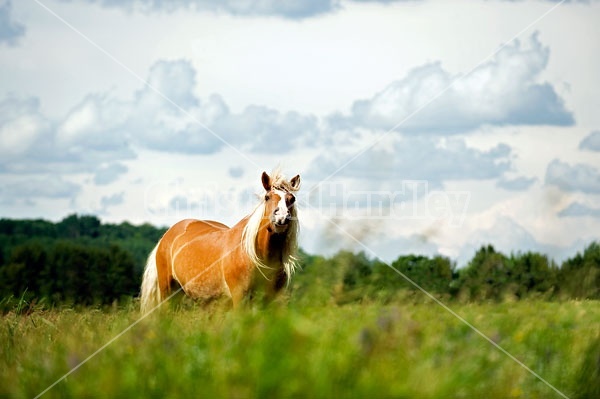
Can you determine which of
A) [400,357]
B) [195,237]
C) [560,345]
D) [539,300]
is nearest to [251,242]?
[195,237]

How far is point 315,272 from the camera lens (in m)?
7.44

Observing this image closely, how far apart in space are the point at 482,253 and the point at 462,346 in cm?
1655

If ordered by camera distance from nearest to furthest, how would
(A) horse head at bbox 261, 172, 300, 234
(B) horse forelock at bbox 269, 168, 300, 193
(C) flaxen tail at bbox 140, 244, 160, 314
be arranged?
(A) horse head at bbox 261, 172, 300, 234
(B) horse forelock at bbox 269, 168, 300, 193
(C) flaxen tail at bbox 140, 244, 160, 314

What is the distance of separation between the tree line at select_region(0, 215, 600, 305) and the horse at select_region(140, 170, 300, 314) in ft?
1.38

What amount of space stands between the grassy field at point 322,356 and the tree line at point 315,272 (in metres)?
0.24

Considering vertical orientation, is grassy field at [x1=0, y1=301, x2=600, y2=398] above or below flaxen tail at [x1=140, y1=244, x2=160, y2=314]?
above

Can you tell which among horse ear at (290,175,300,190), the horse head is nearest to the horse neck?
the horse head

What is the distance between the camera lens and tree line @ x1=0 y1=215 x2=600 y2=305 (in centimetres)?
738

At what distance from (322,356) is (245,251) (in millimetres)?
6247

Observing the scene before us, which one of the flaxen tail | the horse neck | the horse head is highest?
the horse head

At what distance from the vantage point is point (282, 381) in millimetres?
5391

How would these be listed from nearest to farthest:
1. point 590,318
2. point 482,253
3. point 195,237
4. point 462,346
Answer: point 462,346 < point 590,318 < point 195,237 < point 482,253

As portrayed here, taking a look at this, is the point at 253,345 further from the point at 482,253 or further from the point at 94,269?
the point at 94,269

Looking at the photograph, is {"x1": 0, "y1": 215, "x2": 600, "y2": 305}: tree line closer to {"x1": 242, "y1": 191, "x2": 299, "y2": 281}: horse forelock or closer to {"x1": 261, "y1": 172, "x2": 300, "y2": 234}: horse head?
{"x1": 242, "y1": 191, "x2": 299, "y2": 281}: horse forelock
